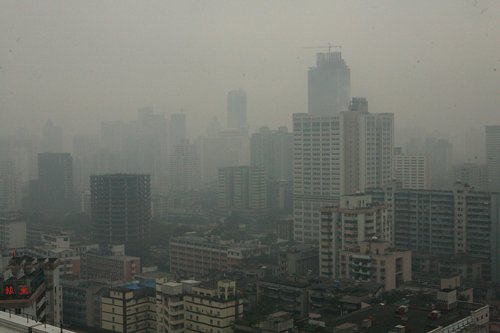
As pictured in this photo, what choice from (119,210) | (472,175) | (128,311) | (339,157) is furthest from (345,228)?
(119,210)

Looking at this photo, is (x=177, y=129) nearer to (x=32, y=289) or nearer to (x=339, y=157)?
(x=339, y=157)

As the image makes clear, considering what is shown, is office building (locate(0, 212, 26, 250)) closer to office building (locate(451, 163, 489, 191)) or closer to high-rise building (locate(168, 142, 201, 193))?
high-rise building (locate(168, 142, 201, 193))

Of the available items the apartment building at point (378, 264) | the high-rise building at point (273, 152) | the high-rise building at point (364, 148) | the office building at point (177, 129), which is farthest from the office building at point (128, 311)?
the high-rise building at point (364, 148)

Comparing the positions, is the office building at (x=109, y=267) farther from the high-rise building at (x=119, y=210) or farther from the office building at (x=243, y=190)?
the office building at (x=243, y=190)

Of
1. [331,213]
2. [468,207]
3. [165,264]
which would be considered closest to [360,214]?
[331,213]

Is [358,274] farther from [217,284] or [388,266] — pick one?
[217,284]

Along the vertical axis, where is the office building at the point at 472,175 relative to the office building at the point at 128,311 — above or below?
above
